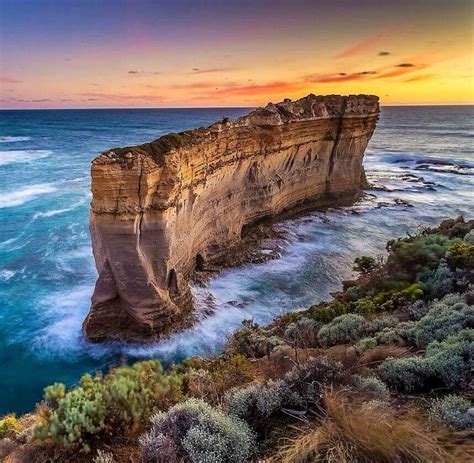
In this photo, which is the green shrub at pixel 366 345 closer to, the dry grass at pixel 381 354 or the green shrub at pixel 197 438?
the dry grass at pixel 381 354

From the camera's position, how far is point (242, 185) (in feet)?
69.9

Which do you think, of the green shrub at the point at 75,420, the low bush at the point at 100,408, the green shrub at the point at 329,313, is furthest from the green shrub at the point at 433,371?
the green shrub at the point at 329,313

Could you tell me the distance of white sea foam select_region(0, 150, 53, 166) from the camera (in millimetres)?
48188

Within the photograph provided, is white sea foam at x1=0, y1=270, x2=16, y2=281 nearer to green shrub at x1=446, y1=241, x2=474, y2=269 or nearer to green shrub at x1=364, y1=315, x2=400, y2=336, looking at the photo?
green shrub at x1=364, y1=315, x2=400, y2=336

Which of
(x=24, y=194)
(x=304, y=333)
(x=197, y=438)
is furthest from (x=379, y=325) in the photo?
(x=24, y=194)

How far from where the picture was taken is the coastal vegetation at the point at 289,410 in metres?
3.60

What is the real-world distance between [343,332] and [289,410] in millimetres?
4559

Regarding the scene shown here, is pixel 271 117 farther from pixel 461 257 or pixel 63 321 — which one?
pixel 63 321

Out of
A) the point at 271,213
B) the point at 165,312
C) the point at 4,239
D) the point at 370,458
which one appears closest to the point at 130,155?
the point at 165,312

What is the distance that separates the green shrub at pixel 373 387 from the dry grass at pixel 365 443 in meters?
1.01

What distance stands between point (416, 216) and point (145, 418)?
27236 millimetres

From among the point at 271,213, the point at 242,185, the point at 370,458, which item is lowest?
the point at 271,213

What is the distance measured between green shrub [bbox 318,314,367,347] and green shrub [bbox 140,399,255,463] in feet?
15.6

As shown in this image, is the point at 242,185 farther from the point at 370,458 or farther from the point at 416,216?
the point at 370,458
